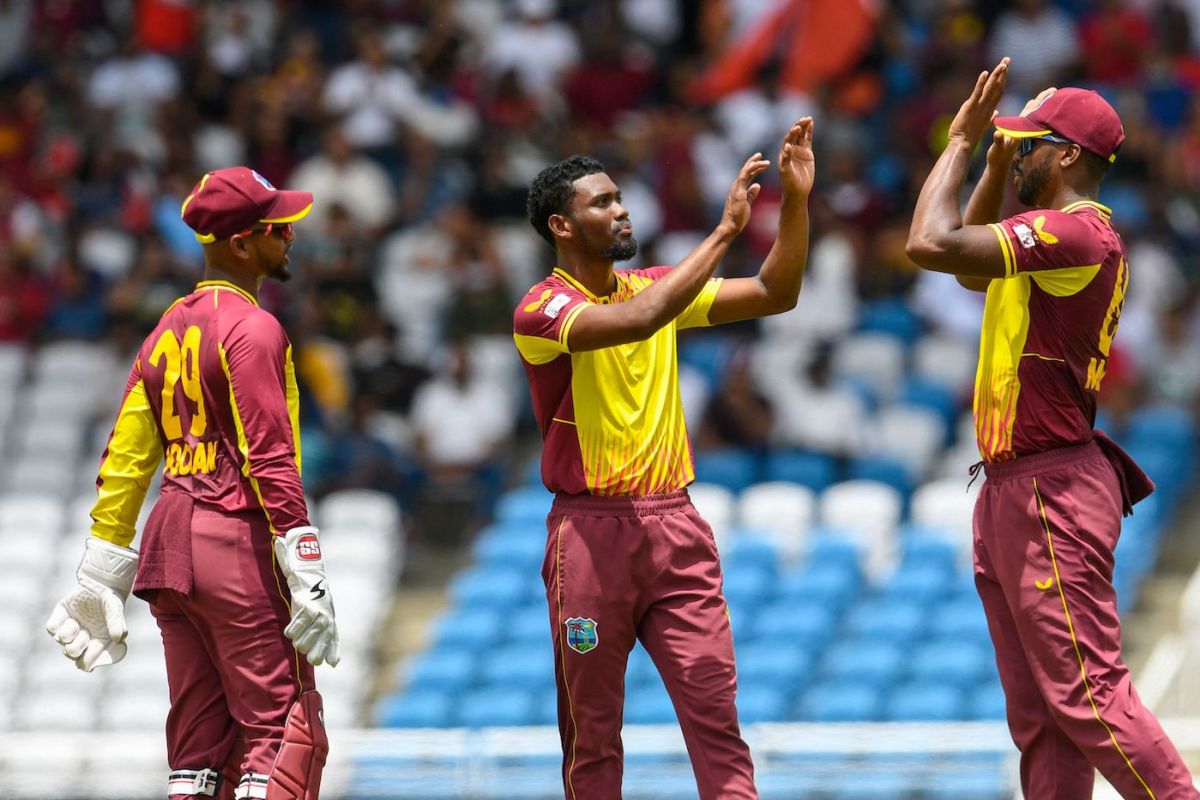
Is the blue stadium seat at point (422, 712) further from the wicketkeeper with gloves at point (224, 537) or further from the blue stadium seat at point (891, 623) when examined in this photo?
the wicketkeeper with gloves at point (224, 537)

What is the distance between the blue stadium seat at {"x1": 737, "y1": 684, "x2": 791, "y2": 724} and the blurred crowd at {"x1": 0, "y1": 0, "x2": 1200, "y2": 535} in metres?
2.15

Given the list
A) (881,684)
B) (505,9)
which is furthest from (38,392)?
(881,684)

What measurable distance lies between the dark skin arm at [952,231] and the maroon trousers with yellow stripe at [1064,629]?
0.67 m

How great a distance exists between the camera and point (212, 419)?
247 inches

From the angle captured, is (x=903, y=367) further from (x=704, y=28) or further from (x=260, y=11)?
(x=260, y=11)

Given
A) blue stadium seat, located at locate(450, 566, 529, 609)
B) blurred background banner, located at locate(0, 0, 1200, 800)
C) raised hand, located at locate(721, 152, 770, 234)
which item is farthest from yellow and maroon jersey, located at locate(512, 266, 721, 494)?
blue stadium seat, located at locate(450, 566, 529, 609)

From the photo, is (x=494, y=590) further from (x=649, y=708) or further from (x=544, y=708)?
(x=649, y=708)

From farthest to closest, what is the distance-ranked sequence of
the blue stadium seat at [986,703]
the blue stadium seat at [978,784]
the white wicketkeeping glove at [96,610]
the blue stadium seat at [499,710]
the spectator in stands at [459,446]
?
1. the spectator in stands at [459,446]
2. the blue stadium seat at [499,710]
3. the blue stadium seat at [986,703]
4. the blue stadium seat at [978,784]
5. the white wicketkeeping glove at [96,610]

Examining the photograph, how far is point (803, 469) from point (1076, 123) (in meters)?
6.12

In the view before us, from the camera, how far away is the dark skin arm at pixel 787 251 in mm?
6211

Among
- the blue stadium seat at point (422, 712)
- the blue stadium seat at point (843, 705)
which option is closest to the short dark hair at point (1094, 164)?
the blue stadium seat at point (843, 705)

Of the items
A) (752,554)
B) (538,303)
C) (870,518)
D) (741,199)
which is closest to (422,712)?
(752,554)

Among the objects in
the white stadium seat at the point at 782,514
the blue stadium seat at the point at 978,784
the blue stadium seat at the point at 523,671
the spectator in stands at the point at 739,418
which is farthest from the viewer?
the spectator in stands at the point at 739,418

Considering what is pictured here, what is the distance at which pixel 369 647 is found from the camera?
11.4 metres
